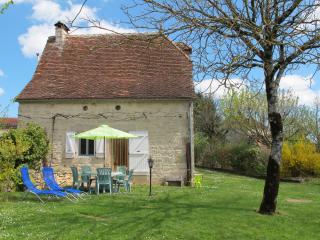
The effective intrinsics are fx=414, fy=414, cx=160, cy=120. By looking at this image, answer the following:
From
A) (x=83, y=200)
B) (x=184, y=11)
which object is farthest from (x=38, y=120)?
(x=184, y=11)

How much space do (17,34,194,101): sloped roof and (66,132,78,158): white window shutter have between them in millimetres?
1597

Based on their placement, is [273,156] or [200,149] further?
[200,149]

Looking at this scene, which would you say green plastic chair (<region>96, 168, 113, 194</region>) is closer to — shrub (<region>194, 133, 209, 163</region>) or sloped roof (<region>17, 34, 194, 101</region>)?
sloped roof (<region>17, 34, 194, 101</region>)

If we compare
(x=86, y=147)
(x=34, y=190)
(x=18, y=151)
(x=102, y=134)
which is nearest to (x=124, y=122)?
(x=86, y=147)

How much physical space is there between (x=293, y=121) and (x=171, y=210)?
69.9 ft

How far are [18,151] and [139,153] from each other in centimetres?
585

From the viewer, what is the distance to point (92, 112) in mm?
17547

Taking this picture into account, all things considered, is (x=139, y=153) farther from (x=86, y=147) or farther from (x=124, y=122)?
(x=86, y=147)

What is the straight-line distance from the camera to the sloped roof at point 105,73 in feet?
57.3

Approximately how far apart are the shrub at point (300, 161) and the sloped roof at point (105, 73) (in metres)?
7.51

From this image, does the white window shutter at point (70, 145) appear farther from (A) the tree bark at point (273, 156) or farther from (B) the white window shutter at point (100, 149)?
(A) the tree bark at point (273, 156)

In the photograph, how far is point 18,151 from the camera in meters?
12.7

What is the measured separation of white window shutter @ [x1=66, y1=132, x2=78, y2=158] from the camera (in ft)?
57.1

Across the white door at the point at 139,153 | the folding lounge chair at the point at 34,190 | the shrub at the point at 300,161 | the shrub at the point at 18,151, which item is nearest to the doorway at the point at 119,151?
the white door at the point at 139,153
